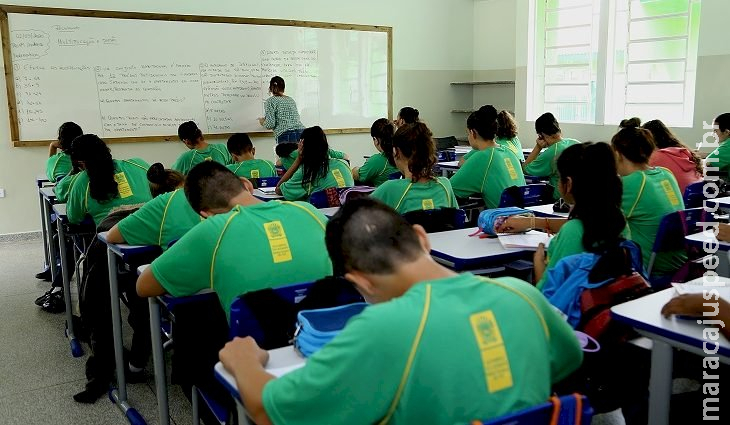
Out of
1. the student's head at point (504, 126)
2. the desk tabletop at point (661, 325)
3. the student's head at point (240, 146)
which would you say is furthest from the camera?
the student's head at point (504, 126)

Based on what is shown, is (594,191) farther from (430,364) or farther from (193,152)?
(193,152)

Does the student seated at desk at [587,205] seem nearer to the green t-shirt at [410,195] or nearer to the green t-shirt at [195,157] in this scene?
the green t-shirt at [410,195]

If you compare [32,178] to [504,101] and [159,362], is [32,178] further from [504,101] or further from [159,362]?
[504,101]

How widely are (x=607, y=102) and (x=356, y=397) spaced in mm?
7507

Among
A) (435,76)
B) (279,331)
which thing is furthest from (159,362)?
(435,76)

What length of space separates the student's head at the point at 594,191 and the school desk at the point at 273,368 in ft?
3.42

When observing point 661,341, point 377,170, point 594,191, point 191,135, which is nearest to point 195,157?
point 191,135

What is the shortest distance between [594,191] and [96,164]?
2.71m

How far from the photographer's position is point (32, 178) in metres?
6.77

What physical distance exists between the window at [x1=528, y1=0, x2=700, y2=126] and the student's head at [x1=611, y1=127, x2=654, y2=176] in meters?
4.45

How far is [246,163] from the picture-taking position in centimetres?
531

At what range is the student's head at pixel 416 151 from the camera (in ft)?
11.0

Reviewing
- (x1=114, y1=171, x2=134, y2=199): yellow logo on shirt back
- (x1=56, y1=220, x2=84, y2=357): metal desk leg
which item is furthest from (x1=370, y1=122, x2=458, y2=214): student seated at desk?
(x1=56, y1=220, x2=84, y2=357): metal desk leg

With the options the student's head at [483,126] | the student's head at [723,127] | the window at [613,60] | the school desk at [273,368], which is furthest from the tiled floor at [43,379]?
the window at [613,60]
